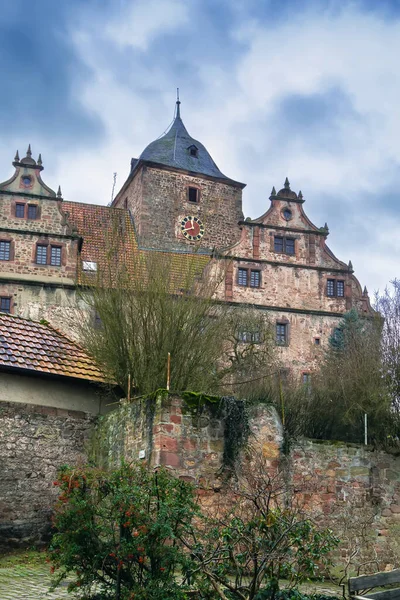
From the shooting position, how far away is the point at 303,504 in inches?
530

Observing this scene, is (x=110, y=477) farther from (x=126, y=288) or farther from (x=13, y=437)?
(x=126, y=288)

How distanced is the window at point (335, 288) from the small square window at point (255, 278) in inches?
118

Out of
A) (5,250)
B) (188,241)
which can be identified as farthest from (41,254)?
(188,241)

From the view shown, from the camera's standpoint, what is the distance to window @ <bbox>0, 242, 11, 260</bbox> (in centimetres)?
3061

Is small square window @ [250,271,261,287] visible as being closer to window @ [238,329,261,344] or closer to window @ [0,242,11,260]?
window @ [238,329,261,344]

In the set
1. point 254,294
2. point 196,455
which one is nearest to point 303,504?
point 196,455

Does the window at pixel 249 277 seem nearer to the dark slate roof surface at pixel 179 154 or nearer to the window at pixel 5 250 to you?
the dark slate roof surface at pixel 179 154

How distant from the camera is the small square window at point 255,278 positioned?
3319 centimetres

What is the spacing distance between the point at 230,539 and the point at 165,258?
8.34m

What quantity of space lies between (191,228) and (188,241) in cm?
76

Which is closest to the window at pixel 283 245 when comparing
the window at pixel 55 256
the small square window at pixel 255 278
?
the small square window at pixel 255 278

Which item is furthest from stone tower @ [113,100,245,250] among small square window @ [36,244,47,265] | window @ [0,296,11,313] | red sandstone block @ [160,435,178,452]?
red sandstone block @ [160,435,178,452]

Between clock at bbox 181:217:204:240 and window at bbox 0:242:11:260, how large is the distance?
32.5 feet

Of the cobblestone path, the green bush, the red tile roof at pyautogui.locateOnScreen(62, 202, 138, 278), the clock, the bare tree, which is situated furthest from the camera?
the clock
